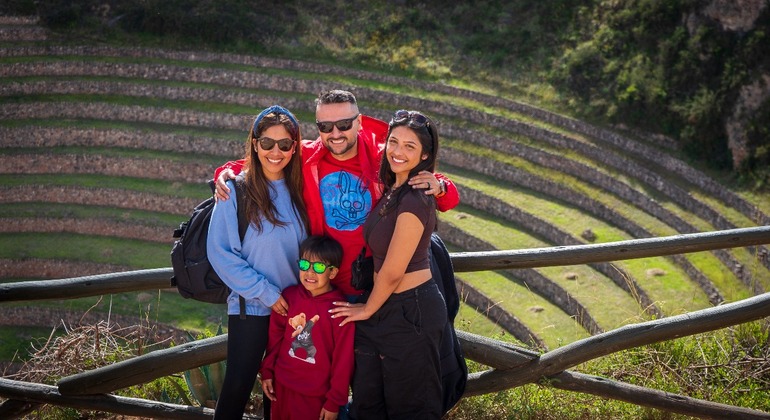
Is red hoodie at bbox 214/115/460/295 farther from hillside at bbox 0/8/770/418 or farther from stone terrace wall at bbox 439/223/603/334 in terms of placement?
hillside at bbox 0/8/770/418

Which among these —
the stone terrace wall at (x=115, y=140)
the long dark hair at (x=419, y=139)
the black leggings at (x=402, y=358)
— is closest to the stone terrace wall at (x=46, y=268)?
the stone terrace wall at (x=115, y=140)

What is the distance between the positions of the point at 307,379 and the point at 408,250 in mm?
903

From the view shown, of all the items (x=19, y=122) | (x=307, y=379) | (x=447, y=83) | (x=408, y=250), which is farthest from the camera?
(x=447, y=83)

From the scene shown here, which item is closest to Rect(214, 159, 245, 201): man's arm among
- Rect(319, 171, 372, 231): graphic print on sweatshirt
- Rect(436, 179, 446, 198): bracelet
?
Rect(319, 171, 372, 231): graphic print on sweatshirt

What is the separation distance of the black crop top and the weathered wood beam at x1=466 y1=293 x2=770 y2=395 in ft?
3.77

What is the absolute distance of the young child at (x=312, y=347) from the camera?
14.9 ft

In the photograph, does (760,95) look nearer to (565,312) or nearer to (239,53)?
(565,312)

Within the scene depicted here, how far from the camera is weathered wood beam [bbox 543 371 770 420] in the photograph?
5281 millimetres

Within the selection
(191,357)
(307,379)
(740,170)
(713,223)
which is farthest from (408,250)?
(740,170)

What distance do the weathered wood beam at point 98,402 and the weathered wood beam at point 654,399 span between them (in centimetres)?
224

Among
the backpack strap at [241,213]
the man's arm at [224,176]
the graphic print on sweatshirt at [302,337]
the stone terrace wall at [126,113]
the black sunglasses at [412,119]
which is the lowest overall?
the stone terrace wall at [126,113]

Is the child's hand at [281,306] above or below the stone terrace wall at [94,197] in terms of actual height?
above

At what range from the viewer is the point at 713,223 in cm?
2108

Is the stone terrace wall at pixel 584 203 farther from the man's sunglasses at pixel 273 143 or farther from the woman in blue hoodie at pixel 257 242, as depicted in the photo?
the man's sunglasses at pixel 273 143
